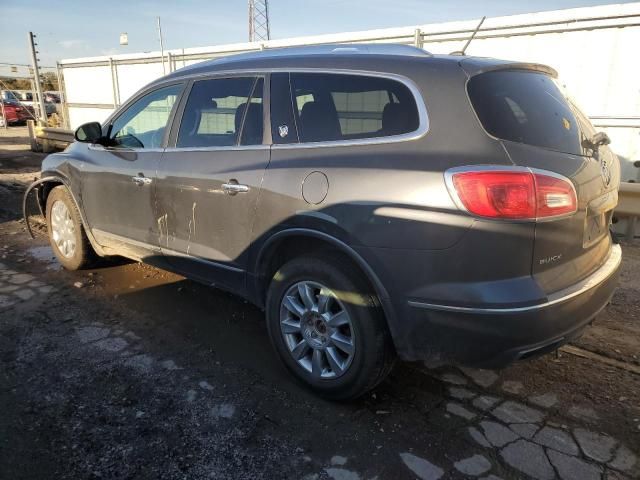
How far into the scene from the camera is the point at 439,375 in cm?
317

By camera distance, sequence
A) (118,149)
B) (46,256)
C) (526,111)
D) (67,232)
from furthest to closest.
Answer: (46,256), (67,232), (118,149), (526,111)

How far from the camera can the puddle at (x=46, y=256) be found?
17.1ft

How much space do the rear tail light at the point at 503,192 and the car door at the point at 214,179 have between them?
123cm

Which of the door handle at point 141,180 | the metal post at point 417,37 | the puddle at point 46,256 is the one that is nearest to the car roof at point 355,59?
the door handle at point 141,180

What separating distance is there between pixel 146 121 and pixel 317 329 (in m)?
2.43

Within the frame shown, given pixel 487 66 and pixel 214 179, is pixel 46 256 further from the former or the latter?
pixel 487 66

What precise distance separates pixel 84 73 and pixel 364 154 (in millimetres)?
14259

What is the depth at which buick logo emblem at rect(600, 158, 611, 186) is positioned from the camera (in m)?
2.68

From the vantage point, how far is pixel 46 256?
5.52m

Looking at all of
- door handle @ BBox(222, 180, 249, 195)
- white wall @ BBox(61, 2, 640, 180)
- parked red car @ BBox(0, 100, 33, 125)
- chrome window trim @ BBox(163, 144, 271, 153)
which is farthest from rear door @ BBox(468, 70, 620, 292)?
parked red car @ BBox(0, 100, 33, 125)

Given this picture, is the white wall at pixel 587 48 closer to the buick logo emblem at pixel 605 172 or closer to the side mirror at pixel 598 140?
the side mirror at pixel 598 140

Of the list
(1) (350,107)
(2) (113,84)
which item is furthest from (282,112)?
(2) (113,84)

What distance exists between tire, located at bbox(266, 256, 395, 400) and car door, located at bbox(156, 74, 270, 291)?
424mm

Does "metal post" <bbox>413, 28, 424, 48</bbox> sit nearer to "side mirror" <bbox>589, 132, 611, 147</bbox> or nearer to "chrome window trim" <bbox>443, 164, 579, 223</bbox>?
"side mirror" <bbox>589, 132, 611, 147</bbox>
